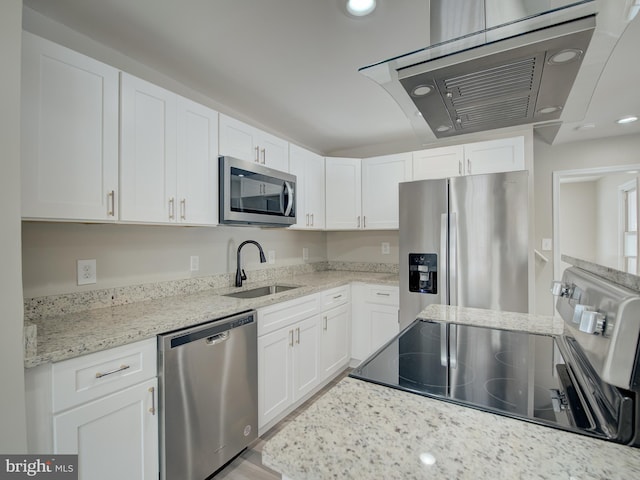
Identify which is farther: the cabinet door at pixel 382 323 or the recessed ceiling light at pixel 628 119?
the cabinet door at pixel 382 323

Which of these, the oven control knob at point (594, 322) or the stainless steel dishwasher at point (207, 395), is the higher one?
the oven control knob at point (594, 322)

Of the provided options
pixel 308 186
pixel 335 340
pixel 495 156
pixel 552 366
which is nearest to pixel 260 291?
pixel 335 340

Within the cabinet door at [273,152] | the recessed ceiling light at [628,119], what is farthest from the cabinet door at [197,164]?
the recessed ceiling light at [628,119]

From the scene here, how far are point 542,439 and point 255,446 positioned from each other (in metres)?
1.89

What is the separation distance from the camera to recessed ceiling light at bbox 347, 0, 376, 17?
1438 millimetres

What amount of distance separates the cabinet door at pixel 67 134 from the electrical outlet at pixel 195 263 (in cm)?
80

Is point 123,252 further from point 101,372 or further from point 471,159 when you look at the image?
point 471,159

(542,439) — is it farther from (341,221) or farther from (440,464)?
(341,221)

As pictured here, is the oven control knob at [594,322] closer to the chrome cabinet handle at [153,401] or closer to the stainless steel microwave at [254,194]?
the chrome cabinet handle at [153,401]

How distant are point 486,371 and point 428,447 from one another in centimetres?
43

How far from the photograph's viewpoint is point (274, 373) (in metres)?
2.12

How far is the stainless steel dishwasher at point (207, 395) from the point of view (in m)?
1.45

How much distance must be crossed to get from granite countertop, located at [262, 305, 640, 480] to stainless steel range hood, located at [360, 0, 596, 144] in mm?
895

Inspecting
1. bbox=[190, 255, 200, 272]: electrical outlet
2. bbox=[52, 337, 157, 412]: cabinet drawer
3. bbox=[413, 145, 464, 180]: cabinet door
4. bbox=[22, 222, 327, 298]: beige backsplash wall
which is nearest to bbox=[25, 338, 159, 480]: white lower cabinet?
bbox=[52, 337, 157, 412]: cabinet drawer
